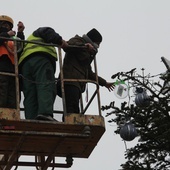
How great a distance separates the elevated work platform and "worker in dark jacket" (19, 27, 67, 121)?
0.22 metres

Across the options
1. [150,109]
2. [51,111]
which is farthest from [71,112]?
[150,109]

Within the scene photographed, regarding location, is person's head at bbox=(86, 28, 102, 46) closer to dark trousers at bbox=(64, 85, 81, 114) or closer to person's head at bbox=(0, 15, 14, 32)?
dark trousers at bbox=(64, 85, 81, 114)

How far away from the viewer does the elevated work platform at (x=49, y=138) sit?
34.4 feet

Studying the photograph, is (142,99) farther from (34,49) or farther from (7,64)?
(7,64)

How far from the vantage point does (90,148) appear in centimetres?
1146

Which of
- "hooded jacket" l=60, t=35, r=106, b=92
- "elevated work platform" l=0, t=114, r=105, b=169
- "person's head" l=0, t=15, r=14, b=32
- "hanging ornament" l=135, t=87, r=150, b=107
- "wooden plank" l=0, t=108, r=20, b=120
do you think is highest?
"person's head" l=0, t=15, r=14, b=32

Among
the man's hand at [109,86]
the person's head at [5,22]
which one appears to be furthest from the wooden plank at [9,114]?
the man's hand at [109,86]

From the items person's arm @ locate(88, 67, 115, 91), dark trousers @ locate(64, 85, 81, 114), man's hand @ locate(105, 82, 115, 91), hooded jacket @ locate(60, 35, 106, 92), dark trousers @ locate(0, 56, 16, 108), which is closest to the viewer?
dark trousers @ locate(0, 56, 16, 108)

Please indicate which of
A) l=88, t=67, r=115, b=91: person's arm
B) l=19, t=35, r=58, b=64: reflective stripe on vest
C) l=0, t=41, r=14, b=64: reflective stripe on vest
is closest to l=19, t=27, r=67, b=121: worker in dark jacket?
l=19, t=35, r=58, b=64: reflective stripe on vest

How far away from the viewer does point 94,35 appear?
37.9 ft

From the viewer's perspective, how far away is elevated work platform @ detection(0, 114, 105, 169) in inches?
413

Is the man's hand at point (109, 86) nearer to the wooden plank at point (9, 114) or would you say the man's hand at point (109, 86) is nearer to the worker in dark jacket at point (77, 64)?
the worker in dark jacket at point (77, 64)

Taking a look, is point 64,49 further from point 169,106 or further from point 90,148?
point 169,106

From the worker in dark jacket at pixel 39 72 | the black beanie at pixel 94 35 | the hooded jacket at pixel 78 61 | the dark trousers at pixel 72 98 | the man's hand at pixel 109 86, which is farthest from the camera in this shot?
the man's hand at pixel 109 86
